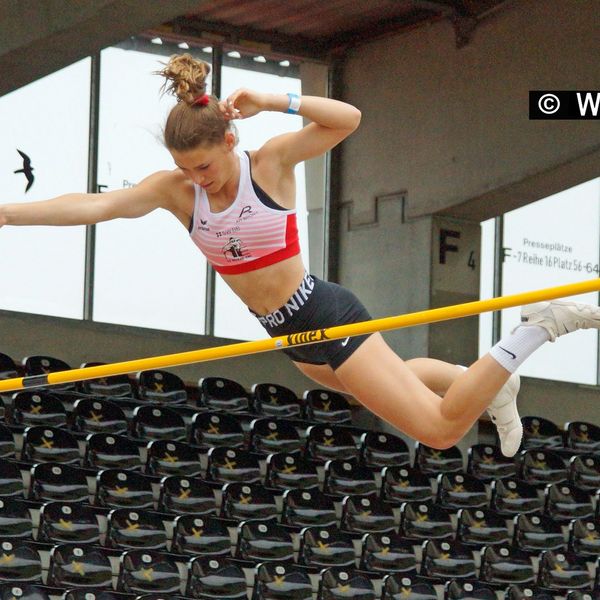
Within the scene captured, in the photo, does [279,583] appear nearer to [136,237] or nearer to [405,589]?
[405,589]

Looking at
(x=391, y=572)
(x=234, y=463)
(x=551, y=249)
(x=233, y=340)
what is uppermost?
(x=551, y=249)

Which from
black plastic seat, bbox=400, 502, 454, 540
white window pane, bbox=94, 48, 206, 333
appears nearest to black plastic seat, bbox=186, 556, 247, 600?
black plastic seat, bbox=400, 502, 454, 540

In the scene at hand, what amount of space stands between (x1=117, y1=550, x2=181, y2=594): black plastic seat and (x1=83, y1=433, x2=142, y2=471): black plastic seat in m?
0.95

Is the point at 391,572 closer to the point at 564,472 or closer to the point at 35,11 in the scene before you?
the point at 564,472

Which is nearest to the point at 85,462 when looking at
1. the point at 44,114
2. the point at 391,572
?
the point at 391,572

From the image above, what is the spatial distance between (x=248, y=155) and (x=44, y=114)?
6821mm

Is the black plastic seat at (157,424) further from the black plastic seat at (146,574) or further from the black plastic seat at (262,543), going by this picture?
the black plastic seat at (146,574)

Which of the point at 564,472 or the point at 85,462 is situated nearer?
the point at 85,462

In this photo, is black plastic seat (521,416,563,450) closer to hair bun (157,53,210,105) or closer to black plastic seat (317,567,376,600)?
black plastic seat (317,567,376,600)

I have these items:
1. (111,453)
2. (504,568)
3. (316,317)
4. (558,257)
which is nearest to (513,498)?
(504,568)

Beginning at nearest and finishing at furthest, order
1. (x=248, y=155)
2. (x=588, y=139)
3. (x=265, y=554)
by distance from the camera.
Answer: (x=248, y=155) → (x=265, y=554) → (x=588, y=139)

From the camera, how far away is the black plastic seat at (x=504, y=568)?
932 centimetres

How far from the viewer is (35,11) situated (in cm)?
778

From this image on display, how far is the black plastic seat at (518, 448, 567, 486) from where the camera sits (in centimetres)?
1082
